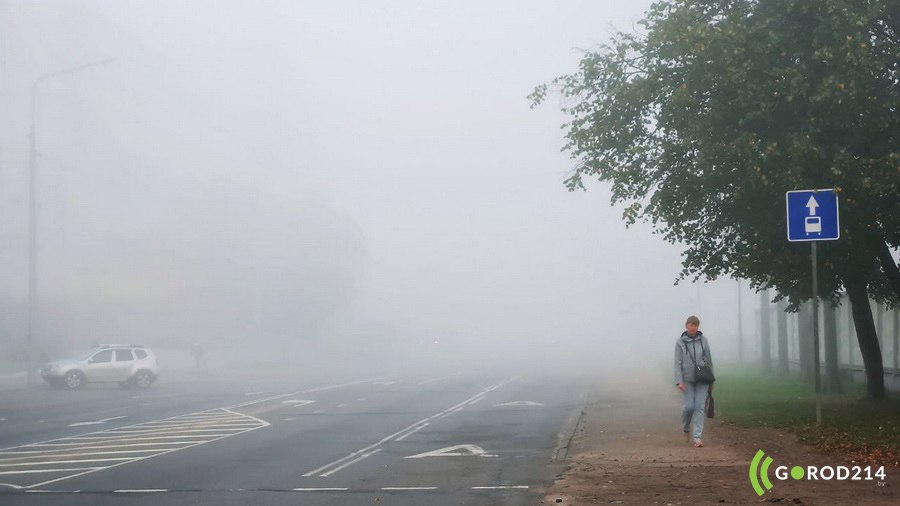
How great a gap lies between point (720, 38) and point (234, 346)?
2901 inches

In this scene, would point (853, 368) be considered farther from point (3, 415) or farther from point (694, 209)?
point (3, 415)

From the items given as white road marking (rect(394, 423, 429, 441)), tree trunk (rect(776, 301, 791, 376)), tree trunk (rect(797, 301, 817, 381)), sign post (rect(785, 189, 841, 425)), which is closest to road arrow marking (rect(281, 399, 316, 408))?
white road marking (rect(394, 423, 429, 441))

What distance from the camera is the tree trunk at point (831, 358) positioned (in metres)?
31.2

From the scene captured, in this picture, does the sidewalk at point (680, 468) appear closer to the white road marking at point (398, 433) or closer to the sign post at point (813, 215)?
the sign post at point (813, 215)

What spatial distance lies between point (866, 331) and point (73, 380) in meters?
31.1

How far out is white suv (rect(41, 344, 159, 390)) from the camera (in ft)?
151

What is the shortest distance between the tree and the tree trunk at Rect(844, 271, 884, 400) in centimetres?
5

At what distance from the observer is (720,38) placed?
20.9 m

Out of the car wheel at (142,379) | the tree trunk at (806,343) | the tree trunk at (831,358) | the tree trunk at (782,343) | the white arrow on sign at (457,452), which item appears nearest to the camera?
the white arrow on sign at (457,452)

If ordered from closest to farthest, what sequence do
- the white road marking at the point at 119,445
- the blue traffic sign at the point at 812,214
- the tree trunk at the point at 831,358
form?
the white road marking at the point at 119,445, the blue traffic sign at the point at 812,214, the tree trunk at the point at 831,358

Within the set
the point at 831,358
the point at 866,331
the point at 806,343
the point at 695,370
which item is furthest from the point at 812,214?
the point at 806,343

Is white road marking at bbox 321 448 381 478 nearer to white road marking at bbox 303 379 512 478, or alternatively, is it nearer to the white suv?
white road marking at bbox 303 379 512 478

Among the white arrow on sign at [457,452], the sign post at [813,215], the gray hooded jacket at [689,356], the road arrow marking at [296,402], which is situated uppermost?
the sign post at [813,215]

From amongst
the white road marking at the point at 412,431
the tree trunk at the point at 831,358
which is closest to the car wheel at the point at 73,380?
the white road marking at the point at 412,431
